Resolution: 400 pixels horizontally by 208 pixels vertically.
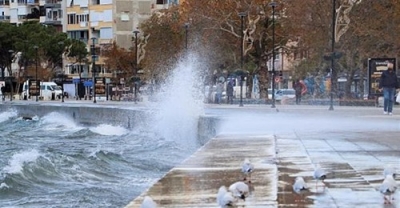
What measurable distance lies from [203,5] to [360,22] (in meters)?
14.0

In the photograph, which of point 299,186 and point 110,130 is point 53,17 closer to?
point 110,130

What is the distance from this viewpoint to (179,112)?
127 ft

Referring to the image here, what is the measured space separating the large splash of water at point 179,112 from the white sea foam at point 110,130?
267cm

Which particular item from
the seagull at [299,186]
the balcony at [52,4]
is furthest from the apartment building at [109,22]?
the seagull at [299,186]

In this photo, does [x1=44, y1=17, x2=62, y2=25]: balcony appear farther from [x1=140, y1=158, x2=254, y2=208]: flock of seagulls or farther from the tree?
[x1=140, y1=158, x2=254, y2=208]: flock of seagulls

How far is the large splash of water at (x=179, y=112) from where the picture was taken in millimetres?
35281

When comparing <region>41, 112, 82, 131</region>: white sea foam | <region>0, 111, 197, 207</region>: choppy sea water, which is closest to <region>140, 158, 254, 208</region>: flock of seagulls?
<region>0, 111, 197, 207</region>: choppy sea water

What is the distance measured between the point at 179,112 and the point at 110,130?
829 cm

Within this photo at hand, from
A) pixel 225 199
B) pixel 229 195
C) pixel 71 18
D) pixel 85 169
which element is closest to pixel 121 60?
pixel 71 18

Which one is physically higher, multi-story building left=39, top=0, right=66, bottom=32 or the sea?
multi-story building left=39, top=0, right=66, bottom=32

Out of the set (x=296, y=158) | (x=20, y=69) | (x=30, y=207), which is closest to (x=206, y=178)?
(x=296, y=158)

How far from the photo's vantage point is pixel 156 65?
82.6m

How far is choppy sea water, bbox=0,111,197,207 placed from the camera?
18.6m

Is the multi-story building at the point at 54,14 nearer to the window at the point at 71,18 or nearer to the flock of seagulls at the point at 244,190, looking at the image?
the window at the point at 71,18
